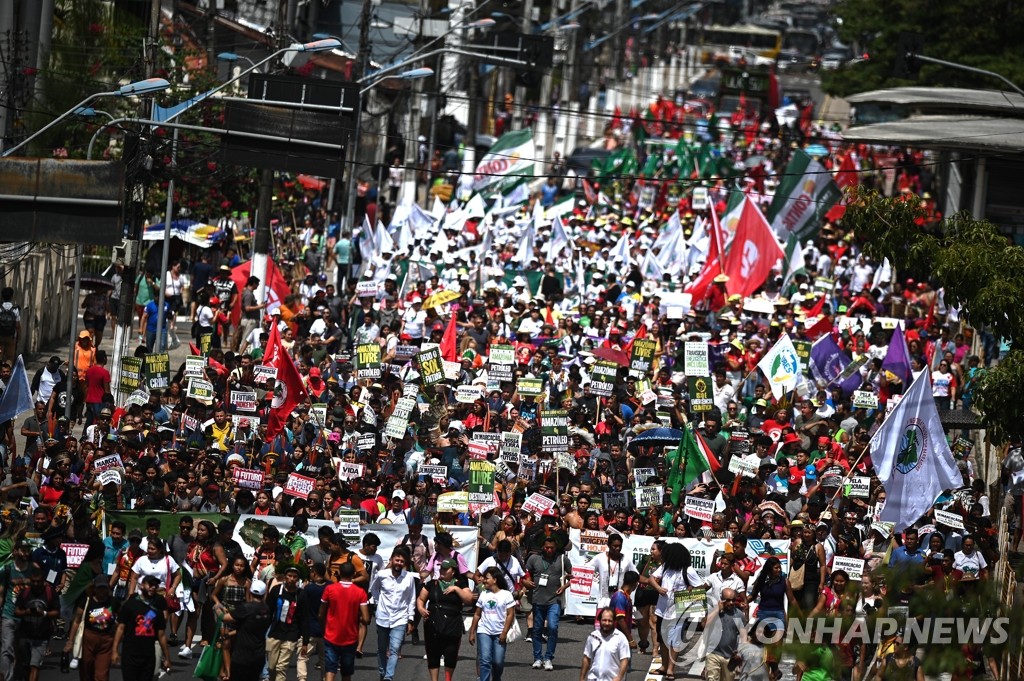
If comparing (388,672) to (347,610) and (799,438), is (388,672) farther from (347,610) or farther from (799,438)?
(799,438)

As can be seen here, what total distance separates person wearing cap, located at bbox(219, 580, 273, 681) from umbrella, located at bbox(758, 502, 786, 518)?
543cm

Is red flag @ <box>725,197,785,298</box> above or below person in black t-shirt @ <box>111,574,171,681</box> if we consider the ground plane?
above

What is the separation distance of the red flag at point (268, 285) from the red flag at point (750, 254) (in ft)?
22.2

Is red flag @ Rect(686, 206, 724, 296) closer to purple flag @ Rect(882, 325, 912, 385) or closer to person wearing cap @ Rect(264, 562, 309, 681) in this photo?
purple flag @ Rect(882, 325, 912, 385)

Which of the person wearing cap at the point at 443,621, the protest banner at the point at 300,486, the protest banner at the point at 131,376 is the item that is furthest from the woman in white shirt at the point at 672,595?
the protest banner at the point at 131,376

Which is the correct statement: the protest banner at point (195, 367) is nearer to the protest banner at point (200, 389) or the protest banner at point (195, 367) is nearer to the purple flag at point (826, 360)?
the protest banner at point (200, 389)

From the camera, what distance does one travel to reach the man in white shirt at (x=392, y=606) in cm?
1487

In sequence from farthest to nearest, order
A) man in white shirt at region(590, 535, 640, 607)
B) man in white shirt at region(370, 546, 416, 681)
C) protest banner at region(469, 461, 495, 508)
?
protest banner at region(469, 461, 495, 508) → man in white shirt at region(590, 535, 640, 607) → man in white shirt at region(370, 546, 416, 681)

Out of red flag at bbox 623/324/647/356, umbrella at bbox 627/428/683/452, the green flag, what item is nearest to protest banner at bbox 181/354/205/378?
umbrella at bbox 627/428/683/452

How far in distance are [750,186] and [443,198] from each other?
690 centimetres

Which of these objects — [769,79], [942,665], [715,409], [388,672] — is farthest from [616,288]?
[769,79]

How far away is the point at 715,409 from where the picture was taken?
2048 cm

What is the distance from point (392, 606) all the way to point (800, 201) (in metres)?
18.8

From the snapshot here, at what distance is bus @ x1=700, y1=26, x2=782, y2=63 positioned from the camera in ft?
304
